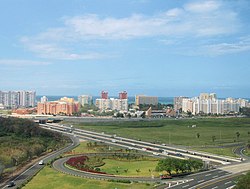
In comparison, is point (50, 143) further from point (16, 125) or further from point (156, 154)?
point (156, 154)

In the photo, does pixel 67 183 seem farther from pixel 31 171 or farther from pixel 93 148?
pixel 93 148

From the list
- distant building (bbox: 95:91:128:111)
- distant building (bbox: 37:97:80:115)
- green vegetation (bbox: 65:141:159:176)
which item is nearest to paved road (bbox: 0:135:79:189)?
green vegetation (bbox: 65:141:159:176)

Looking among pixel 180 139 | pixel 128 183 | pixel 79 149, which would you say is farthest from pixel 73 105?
pixel 128 183

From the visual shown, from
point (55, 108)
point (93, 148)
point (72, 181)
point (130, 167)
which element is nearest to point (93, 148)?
point (93, 148)

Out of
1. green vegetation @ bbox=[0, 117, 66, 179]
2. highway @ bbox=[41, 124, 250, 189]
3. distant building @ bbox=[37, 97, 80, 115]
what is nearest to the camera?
highway @ bbox=[41, 124, 250, 189]

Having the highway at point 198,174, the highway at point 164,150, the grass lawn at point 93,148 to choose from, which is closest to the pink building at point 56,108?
the highway at point 164,150

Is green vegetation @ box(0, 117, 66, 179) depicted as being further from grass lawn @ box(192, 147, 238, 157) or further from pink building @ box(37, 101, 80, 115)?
pink building @ box(37, 101, 80, 115)

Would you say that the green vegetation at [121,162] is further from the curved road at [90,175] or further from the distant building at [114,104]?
the distant building at [114,104]
